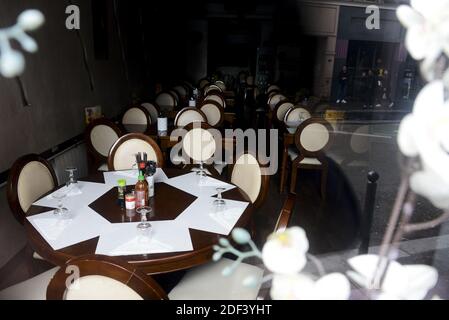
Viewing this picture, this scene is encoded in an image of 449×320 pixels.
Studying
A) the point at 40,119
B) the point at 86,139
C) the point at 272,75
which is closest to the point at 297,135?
the point at 86,139

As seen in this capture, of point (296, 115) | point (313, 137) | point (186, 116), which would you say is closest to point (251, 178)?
point (313, 137)

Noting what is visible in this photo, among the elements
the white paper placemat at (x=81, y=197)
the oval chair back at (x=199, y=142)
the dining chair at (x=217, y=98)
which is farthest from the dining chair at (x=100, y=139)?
the dining chair at (x=217, y=98)

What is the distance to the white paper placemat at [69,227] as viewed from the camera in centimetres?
131

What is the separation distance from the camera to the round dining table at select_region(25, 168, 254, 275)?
1.21 m

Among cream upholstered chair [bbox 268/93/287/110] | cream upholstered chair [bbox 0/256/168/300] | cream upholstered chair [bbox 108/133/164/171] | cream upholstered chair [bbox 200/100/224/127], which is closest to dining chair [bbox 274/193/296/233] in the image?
cream upholstered chair [bbox 0/256/168/300]

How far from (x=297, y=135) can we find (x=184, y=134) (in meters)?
1.17

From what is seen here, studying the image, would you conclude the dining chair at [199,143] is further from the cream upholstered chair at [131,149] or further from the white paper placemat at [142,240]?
the white paper placemat at [142,240]

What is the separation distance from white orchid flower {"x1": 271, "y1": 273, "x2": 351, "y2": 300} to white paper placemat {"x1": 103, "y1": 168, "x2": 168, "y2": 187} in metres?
1.56

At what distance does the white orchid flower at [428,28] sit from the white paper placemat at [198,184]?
1.39m

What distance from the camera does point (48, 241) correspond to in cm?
131

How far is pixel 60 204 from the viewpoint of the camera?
1.58m

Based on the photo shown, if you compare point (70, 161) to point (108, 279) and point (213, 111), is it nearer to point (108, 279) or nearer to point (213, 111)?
point (213, 111)

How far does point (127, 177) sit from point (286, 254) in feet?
5.61
